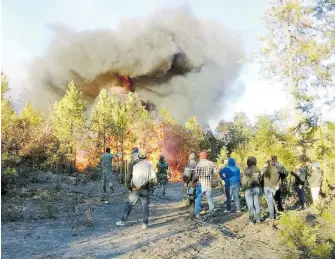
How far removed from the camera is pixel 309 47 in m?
9.28

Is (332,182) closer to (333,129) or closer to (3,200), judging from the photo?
(333,129)

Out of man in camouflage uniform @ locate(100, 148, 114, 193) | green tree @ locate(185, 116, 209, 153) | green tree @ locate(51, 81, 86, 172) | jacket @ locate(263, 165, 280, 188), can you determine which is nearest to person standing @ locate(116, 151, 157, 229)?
jacket @ locate(263, 165, 280, 188)

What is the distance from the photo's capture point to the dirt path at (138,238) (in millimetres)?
6371

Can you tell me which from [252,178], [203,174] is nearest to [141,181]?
[203,174]

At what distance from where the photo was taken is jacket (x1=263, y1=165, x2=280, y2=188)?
362 inches

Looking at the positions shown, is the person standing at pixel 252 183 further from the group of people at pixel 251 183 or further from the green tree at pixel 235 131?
the green tree at pixel 235 131

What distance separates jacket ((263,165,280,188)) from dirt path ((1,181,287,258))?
3.51ft

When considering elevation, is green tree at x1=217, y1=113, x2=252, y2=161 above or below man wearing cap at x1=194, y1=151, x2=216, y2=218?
above

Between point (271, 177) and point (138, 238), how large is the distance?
3.81 metres

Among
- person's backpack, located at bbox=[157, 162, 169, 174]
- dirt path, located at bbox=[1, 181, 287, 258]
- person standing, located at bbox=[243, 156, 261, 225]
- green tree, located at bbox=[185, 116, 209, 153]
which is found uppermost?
green tree, located at bbox=[185, 116, 209, 153]

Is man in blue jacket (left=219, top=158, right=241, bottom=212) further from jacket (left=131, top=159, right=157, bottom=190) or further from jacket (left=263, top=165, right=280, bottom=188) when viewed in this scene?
jacket (left=131, top=159, right=157, bottom=190)

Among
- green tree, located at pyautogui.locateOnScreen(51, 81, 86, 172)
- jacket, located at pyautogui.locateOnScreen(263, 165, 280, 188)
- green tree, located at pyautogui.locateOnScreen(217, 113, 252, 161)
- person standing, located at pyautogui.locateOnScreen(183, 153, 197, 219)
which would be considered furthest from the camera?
green tree, located at pyautogui.locateOnScreen(217, 113, 252, 161)

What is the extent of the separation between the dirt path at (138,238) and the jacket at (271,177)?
107cm

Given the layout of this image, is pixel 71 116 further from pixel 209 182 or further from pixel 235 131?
pixel 235 131
